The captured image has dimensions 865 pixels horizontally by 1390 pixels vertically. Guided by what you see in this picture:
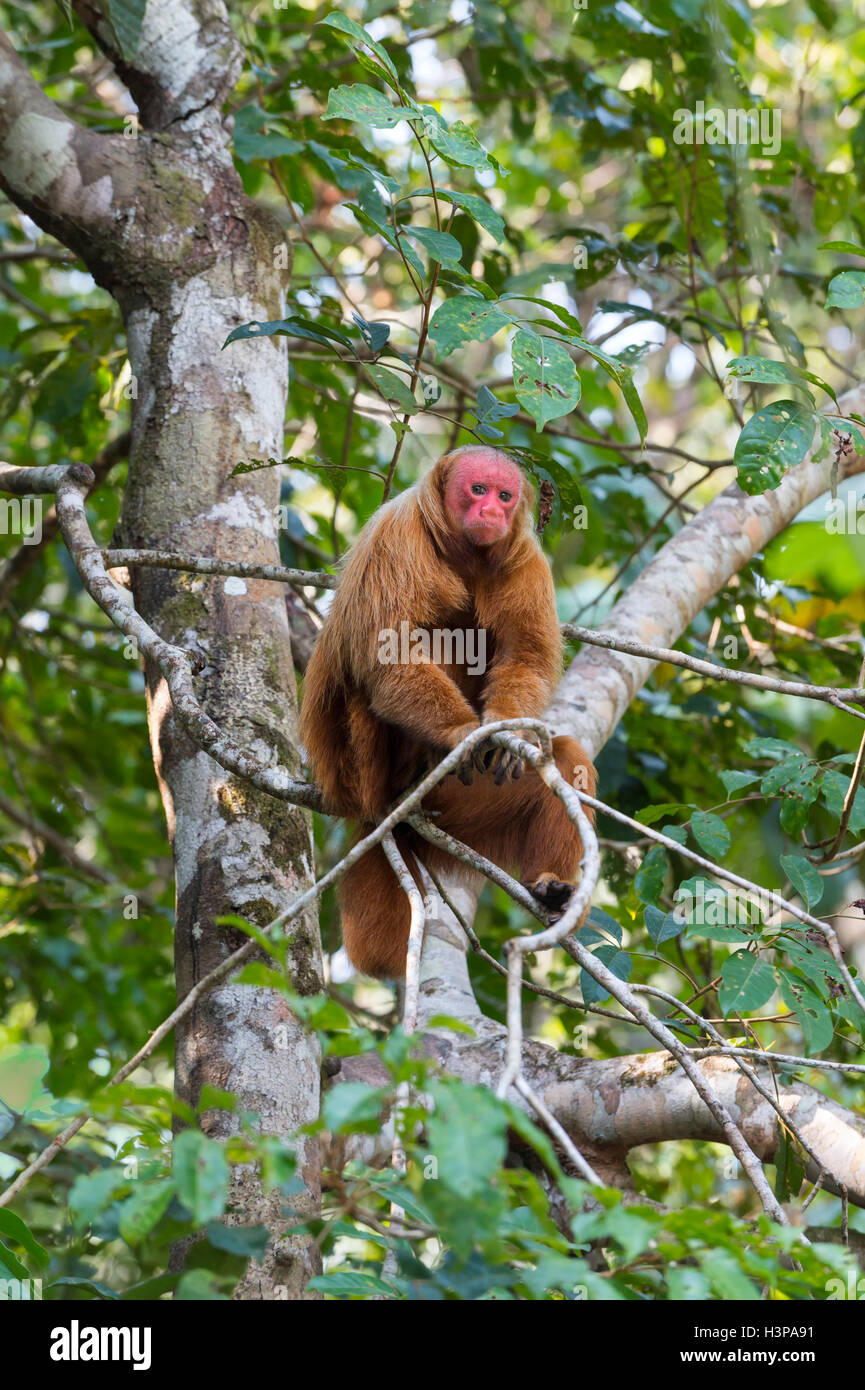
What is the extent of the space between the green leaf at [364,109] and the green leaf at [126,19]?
1540 millimetres

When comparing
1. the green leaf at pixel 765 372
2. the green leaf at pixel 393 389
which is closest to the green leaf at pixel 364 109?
the green leaf at pixel 393 389

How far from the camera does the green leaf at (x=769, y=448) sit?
321 centimetres

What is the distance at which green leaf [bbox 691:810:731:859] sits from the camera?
3.80 meters

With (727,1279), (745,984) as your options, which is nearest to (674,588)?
(745,984)

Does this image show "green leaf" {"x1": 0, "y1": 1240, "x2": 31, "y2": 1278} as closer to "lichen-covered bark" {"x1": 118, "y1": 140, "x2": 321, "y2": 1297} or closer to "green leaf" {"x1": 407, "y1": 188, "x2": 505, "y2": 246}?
"lichen-covered bark" {"x1": 118, "y1": 140, "x2": 321, "y2": 1297}

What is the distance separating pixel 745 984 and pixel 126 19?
3.87 m

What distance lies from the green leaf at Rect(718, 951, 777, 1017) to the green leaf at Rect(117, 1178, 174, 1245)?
5.82 feet

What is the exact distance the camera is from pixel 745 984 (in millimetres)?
3170

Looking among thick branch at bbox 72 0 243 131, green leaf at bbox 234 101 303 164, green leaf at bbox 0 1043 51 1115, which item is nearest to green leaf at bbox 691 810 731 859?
green leaf at bbox 0 1043 51 1115

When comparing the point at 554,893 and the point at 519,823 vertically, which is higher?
the point at 519,823

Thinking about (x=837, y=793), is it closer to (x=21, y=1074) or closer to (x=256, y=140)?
(x=21, y=1074)

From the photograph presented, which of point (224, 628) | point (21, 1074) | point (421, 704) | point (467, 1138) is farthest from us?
point (224, 628)

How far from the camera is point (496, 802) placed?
13.1 ft
